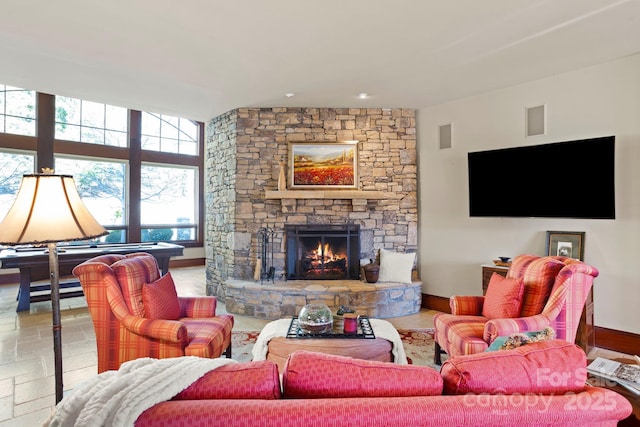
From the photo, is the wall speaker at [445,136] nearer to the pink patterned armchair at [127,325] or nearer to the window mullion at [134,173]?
the pink patterned armchair at [127,325]

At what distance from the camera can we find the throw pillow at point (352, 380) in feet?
Answer: 3.20

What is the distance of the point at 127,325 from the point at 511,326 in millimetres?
2566

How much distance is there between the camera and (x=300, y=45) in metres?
3.00

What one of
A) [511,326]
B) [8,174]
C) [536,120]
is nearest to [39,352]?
[511,326]

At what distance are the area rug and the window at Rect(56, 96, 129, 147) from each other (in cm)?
580

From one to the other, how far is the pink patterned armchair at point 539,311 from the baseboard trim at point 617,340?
1.35m

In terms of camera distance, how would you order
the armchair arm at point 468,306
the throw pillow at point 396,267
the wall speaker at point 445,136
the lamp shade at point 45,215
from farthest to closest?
the wall speaker at point 445,136
the throw pillow at point 396,267
the armchair arm at point 468,306
the lamp shade at point 45,215

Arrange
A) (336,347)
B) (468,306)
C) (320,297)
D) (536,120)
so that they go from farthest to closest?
1. (320,297)
2. (536,120)
3. (468,306)
4. (336,347)

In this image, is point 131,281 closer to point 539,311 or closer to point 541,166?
point 539,311

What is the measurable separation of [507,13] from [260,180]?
11.1 ft

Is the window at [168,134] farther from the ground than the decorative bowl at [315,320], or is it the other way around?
the window at [168,134]

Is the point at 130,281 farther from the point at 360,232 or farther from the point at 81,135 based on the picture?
the point at 81,135

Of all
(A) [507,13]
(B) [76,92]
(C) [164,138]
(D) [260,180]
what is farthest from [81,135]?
(A) [507,13]

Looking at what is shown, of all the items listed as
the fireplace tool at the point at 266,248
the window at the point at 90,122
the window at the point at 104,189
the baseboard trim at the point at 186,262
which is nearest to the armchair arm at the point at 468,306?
the fireplace tool at the point at 266,248
